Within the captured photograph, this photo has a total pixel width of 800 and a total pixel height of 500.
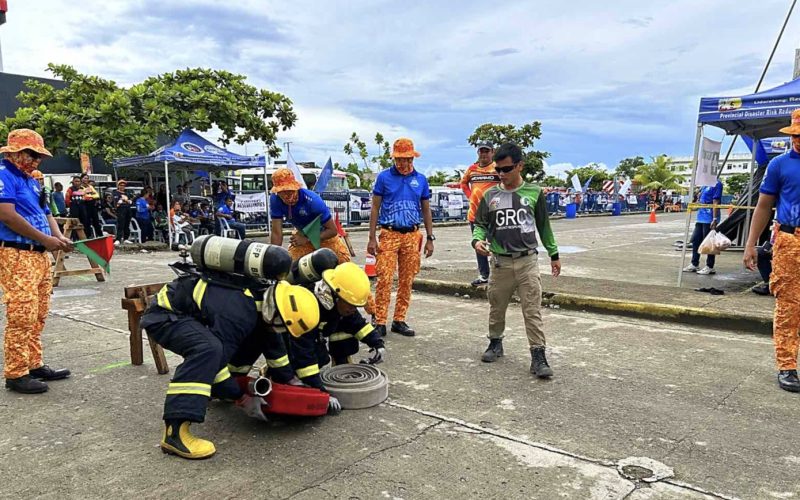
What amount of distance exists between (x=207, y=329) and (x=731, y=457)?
2.86 meters

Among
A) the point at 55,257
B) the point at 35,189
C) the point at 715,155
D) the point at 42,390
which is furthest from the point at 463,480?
the point at 55,257

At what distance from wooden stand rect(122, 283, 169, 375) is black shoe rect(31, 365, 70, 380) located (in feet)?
1.63

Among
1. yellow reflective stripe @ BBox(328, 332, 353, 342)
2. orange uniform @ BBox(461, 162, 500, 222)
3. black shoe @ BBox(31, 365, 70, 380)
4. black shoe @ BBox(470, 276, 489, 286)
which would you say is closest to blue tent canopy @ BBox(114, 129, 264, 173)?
orange uniform @ BBox(461, 162, 500, 222)

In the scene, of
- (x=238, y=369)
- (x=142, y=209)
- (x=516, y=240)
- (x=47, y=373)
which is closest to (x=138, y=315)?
(x=47, y=373)

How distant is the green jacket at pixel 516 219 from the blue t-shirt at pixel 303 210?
4.66ft

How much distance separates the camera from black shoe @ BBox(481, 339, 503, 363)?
470cm

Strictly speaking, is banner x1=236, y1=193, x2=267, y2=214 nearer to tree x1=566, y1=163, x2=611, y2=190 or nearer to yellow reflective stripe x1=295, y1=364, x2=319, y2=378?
yellow reflective stripe x1=295, y1=364, x2=319, y2=378

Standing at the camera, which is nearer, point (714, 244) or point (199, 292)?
point (199, 292)

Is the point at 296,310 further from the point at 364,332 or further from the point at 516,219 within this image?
the point at 516,219

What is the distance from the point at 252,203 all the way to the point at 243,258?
16571mm

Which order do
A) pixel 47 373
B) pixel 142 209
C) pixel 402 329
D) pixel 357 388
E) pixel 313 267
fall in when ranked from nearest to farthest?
pixel 313 267 < pixel 357 388 < pixel 47 373 < pixel 402 329 < pixel 142 209

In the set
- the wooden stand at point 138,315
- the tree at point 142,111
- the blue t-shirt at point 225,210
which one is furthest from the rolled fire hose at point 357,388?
the tree at point 142,111

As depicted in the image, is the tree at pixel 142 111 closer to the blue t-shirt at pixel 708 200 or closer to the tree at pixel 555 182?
the blue t-shirt at pixel 708 200

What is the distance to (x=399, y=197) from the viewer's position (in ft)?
17.8
